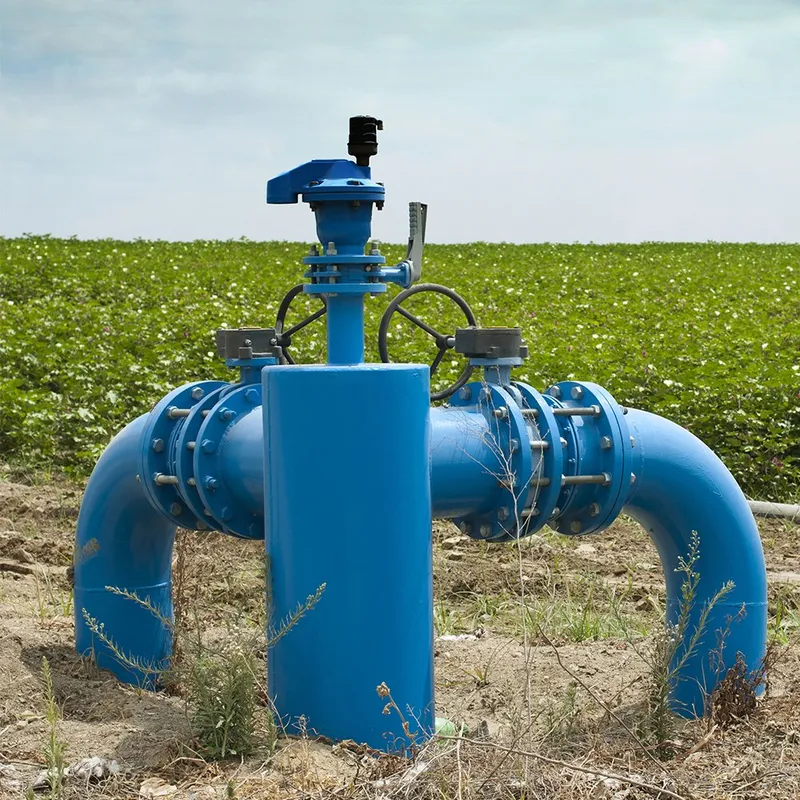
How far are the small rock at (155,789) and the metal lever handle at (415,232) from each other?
1367 millimetres

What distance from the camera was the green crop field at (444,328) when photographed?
7734mm

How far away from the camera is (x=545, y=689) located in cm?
356

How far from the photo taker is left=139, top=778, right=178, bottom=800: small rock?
248 cm

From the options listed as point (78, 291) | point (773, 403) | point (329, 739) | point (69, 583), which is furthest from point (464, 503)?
point (78, 291)

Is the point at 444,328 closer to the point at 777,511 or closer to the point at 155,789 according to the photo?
the point at 777,511

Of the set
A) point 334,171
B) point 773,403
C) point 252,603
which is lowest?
point 252,603

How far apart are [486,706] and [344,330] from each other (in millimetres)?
1268

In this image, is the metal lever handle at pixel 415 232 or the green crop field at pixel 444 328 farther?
the green crop field at pixel 444 328

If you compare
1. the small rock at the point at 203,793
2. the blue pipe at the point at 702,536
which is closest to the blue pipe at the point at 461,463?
the blue pipe at the point at 702,536

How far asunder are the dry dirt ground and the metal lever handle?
950 millimetres

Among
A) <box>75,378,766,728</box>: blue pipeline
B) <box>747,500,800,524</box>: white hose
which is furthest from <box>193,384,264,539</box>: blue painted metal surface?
<box>747,500,800,524</box>: white hose

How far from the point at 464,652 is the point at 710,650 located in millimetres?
926

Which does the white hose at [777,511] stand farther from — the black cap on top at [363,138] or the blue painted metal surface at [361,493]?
the black cap on top at [363,138]

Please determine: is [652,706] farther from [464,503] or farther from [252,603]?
[252,603]
